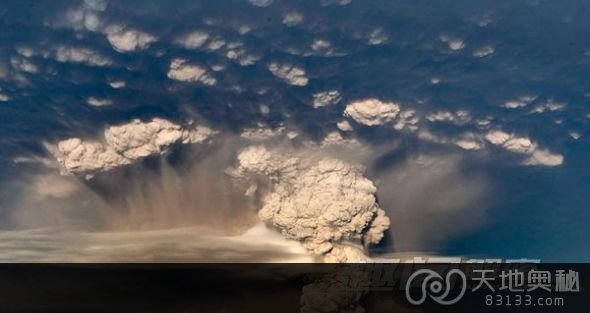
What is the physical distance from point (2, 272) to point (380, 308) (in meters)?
20.2

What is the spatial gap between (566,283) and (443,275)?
5.19 metres

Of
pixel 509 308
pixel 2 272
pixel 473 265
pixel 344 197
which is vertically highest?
pixel 344 197

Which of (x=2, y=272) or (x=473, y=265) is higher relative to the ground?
(x=473, y=265)

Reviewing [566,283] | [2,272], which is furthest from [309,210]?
[2,272]

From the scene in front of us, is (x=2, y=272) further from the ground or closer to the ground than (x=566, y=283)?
closer to the ground

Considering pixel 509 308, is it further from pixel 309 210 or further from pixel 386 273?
pixel 309 210

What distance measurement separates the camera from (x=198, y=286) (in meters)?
26.5

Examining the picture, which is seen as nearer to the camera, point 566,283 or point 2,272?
point 566,283

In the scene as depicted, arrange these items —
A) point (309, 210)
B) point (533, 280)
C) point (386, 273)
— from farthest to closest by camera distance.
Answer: point (386, 273), point (309, 210), point (533, 280)

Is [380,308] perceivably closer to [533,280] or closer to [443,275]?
[443,275]

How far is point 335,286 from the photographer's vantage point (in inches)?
965

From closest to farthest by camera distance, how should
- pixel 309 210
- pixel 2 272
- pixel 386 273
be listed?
pixel 309 210 → pixel 386 273 → pixel 2 272

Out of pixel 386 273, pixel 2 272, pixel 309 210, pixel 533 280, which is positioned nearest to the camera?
pixel 533 280

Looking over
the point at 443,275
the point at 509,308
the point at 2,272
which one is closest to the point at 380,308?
the point at 443,275
